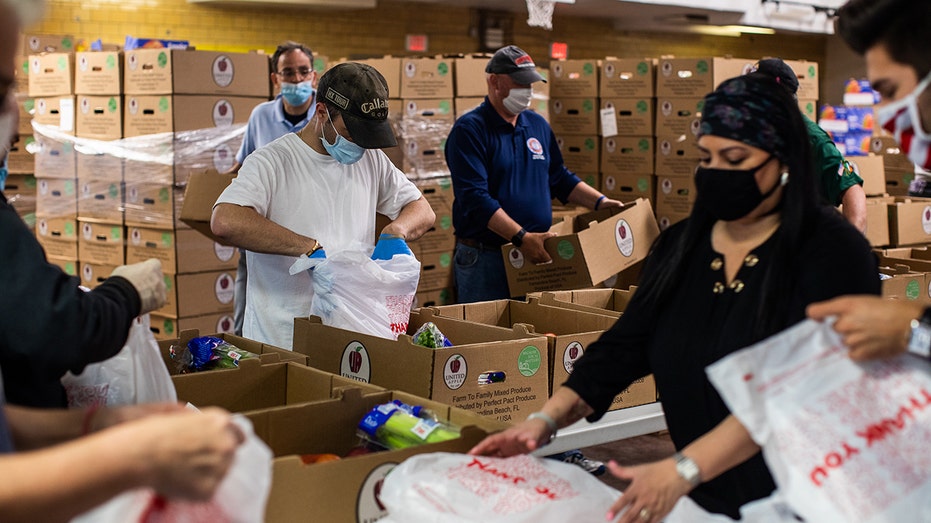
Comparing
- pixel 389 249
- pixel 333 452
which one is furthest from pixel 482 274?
pixel 333 452

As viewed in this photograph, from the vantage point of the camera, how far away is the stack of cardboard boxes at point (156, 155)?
534cm

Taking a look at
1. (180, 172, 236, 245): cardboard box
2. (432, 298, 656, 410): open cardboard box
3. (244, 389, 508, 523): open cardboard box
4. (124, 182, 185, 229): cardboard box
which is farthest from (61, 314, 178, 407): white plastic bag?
(124, 182, 185, 229): cardboard box

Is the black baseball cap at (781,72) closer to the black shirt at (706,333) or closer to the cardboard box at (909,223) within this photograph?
the black shirt at (706,333)

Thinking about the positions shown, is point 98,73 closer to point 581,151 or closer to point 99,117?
point 99,117

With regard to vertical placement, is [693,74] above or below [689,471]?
above

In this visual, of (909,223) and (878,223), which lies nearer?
(878,223)

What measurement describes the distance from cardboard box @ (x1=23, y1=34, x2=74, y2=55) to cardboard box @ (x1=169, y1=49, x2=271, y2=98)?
2.72 m

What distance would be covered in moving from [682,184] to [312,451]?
5.04 meters

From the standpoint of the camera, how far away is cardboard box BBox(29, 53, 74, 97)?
235 inches

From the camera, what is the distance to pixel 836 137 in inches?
430

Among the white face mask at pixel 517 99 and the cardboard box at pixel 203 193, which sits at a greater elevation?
the white face mask at pixel 517 99

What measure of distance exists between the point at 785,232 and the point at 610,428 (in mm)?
1170

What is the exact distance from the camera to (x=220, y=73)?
5.43 meters

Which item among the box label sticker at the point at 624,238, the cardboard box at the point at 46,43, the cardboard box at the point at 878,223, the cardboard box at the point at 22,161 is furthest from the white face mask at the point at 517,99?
the cardboard box at the point at 46,43
